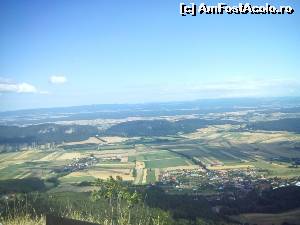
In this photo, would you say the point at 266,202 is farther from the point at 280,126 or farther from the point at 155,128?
the point at 155,128

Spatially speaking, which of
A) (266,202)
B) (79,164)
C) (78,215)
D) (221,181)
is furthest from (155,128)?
(78,215)

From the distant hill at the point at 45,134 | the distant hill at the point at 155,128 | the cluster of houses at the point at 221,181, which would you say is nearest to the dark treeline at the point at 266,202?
the cluster of houses at the point at 221,181

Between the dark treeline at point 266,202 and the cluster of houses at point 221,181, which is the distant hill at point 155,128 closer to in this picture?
the cluster of houses at point 221,181

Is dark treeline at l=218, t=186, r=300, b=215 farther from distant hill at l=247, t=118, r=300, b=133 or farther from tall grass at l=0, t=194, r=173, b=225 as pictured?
distant hill at l=247, t=118, r=300, b=133

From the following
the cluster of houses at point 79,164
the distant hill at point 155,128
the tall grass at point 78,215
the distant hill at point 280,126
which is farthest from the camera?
the distant hill at point 155,128

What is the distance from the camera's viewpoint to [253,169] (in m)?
64.8

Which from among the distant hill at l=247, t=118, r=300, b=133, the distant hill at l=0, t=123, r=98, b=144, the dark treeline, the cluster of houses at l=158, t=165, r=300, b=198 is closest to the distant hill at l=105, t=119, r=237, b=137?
the distant hill at l=0, t=123, r=98, b=144

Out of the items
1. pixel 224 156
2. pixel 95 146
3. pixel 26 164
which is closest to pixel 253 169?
pixel 224 156

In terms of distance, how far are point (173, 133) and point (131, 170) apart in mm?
70291

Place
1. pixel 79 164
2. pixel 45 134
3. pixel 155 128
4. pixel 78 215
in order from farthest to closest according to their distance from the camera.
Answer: pixel 155 128 → pixel 45 134 → pixel 79 164 → pixel 78 215

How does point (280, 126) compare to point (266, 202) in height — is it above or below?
above

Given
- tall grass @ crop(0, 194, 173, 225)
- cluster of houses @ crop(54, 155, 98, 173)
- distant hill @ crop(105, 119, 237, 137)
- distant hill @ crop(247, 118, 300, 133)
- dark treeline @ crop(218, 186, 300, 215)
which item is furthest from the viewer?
distant hill @ crop(105, 119, 237, 137)

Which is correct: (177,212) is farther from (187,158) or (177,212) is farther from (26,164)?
(26,164)

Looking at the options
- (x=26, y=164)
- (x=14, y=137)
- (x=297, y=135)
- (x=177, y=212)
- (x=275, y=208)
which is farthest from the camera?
(x=14, y=137)
